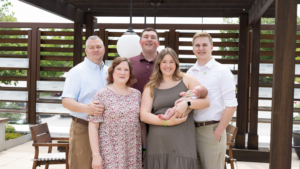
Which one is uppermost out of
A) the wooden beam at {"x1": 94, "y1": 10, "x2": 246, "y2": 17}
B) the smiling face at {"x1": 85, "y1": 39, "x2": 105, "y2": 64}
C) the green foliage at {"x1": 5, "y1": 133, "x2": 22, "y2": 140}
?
the wooden beam at {"x1": 94, "y1": 10, "x2": 246, "y2": 17}

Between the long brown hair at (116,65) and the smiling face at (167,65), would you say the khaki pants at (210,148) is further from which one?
the long brown hair at (116,65)

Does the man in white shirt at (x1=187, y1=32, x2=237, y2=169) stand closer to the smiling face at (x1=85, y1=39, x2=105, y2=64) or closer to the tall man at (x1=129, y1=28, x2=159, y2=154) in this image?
the tall man at (x1=129, y1=28, x2=159, y2=154)

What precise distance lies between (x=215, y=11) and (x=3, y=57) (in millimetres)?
4822

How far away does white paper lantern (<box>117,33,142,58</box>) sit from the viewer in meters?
2.66

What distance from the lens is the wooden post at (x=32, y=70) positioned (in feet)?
19.7

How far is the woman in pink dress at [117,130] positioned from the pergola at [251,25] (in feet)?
4.37

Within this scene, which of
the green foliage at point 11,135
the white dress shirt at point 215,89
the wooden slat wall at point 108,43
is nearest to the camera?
the white dress shirt at point 215,89

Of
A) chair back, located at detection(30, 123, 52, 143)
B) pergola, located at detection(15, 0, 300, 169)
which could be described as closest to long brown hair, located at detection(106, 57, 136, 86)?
pergola, located at detection(15, 0, 300, 169)

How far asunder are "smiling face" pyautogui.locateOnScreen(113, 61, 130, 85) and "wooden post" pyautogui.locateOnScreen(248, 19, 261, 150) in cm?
327

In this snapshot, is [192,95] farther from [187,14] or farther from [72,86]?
[187,14]

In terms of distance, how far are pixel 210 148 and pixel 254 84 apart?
9.60 ft

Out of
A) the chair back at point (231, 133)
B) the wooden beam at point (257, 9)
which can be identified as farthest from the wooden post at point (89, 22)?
the chair back at point (231, 133)

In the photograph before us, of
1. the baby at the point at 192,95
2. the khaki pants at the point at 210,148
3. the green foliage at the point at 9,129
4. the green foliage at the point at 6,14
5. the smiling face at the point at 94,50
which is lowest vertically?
the green foliage at the point at 9,129

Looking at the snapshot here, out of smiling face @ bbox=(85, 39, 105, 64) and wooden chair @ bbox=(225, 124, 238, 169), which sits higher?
smiling face @ bbox=(85, 39, 105, 64)
